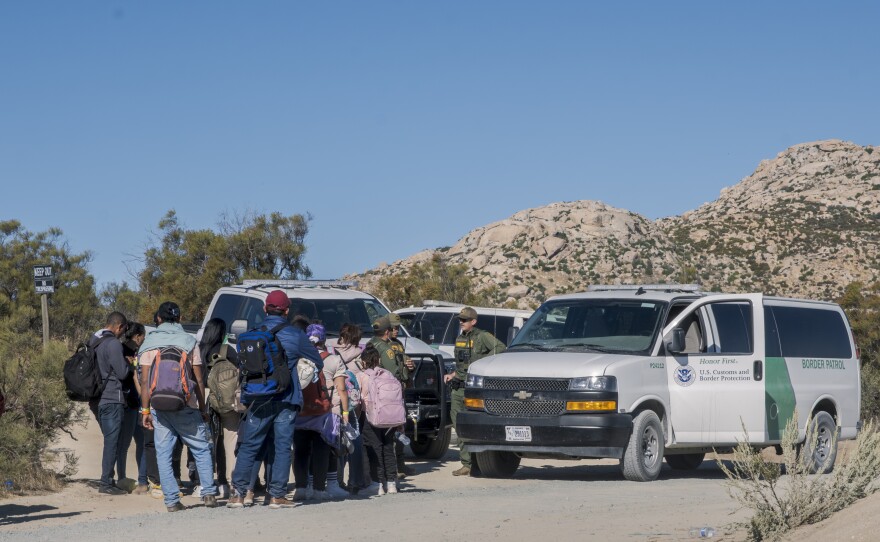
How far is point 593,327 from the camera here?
14469 mm

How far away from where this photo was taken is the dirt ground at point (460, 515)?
9680mm

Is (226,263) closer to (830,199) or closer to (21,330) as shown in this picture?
(21,330)

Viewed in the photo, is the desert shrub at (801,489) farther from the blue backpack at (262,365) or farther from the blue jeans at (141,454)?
the blue jeans at (141,454)

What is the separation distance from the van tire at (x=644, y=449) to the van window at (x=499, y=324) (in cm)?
571

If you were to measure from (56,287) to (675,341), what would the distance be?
86.6 feet

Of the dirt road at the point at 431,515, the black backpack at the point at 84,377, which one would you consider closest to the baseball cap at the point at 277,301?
the dirt road at the point at 431,515

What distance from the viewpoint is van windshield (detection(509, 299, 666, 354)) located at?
46.5 ft

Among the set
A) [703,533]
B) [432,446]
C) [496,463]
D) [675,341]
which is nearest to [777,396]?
[675,341]

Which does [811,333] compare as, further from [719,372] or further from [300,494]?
[300,494]

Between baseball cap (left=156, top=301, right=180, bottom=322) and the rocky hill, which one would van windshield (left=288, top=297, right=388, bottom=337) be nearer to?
baseball cap (left=156, top=301, right=180, bottom=322)

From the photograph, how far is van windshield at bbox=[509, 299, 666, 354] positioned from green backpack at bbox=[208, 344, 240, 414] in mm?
3907

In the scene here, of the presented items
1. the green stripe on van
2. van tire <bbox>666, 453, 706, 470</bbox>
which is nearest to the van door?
the green stripe on van

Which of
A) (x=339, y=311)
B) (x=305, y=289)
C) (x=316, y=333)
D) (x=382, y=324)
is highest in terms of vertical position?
(x=305, y=289)

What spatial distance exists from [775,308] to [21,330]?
770 inches
